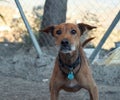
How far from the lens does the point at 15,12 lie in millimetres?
11852

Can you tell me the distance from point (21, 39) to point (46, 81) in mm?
2416

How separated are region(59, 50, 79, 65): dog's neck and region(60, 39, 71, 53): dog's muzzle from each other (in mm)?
288

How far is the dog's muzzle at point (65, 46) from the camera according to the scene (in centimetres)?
529

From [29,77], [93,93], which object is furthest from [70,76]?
[29,77]

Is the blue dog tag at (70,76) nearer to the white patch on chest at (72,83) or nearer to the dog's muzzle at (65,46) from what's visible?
the white patch on chest at (72,83)

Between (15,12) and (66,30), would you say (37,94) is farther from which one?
(15,12)

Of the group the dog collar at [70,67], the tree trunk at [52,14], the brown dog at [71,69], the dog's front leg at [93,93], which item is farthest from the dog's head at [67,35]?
the tree trunk at [52,14]

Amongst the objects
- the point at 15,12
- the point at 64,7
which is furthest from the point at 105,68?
the point at 15,12

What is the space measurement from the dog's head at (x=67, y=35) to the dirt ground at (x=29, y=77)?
4.89 feet

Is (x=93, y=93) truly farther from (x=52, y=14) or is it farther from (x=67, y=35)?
(x=52, y=14)

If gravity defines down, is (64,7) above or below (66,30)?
below

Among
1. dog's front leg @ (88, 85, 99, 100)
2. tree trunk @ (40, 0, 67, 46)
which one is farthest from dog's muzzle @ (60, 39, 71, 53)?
tree trunk @ (40, 0, 67, 46)

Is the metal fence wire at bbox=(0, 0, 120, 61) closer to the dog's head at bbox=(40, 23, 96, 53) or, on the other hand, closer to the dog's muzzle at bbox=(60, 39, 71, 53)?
the dog's head at bbox=(40, 23, 96, 53)

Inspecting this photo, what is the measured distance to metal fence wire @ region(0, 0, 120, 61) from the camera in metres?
8.54
